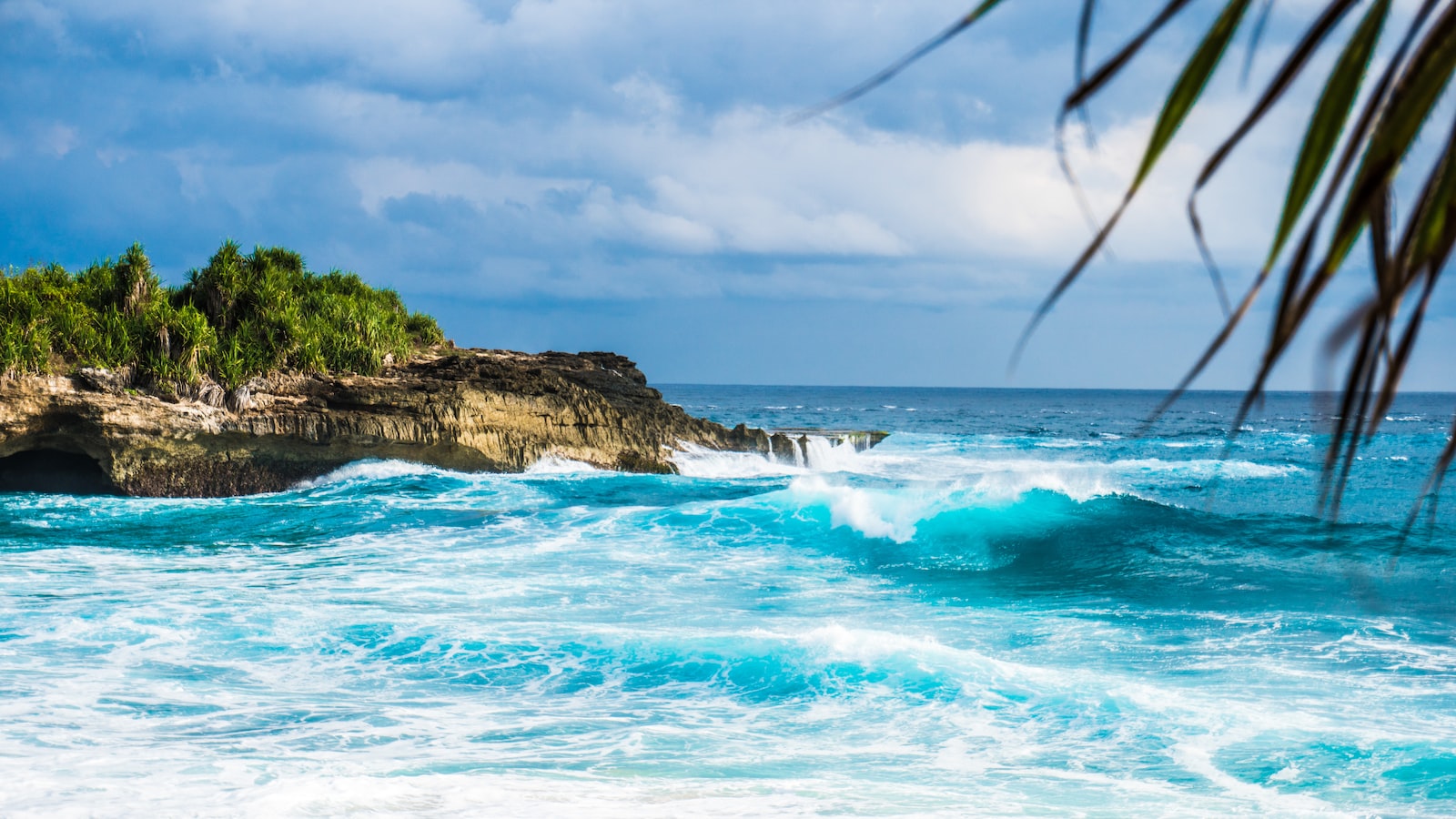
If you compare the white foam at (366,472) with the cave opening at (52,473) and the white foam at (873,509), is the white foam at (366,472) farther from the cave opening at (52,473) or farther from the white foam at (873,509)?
the white foam at (873,509)

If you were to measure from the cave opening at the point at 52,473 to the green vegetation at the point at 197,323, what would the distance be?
223 cm

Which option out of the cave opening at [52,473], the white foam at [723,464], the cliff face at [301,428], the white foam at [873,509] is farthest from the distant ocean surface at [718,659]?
the white foam at [723,464]

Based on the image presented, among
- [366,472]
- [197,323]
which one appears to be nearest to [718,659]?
[366,472]

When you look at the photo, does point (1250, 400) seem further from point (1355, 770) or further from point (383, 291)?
point (383, 291)

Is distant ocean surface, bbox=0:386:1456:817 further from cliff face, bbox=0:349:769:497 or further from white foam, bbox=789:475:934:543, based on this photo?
cliff face, bbox=0:349:769:497

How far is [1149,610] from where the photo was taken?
11.3 metres

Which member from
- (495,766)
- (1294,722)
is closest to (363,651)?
(495,766)

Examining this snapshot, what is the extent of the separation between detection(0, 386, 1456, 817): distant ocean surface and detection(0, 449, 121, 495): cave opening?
1.52 meters

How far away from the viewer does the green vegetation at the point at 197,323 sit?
18016mm

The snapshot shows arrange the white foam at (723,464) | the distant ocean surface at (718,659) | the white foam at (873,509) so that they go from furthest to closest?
the white foam at (723,464) → the white foam at (873,509) → the distant ocean surface at (718,659)

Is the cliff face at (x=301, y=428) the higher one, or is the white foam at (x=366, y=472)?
the cliff face at (x=301, y=428)

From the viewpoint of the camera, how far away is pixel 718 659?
27.3 ft

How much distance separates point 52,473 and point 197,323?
13.2ft

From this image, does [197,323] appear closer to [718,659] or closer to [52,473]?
[52,473]
